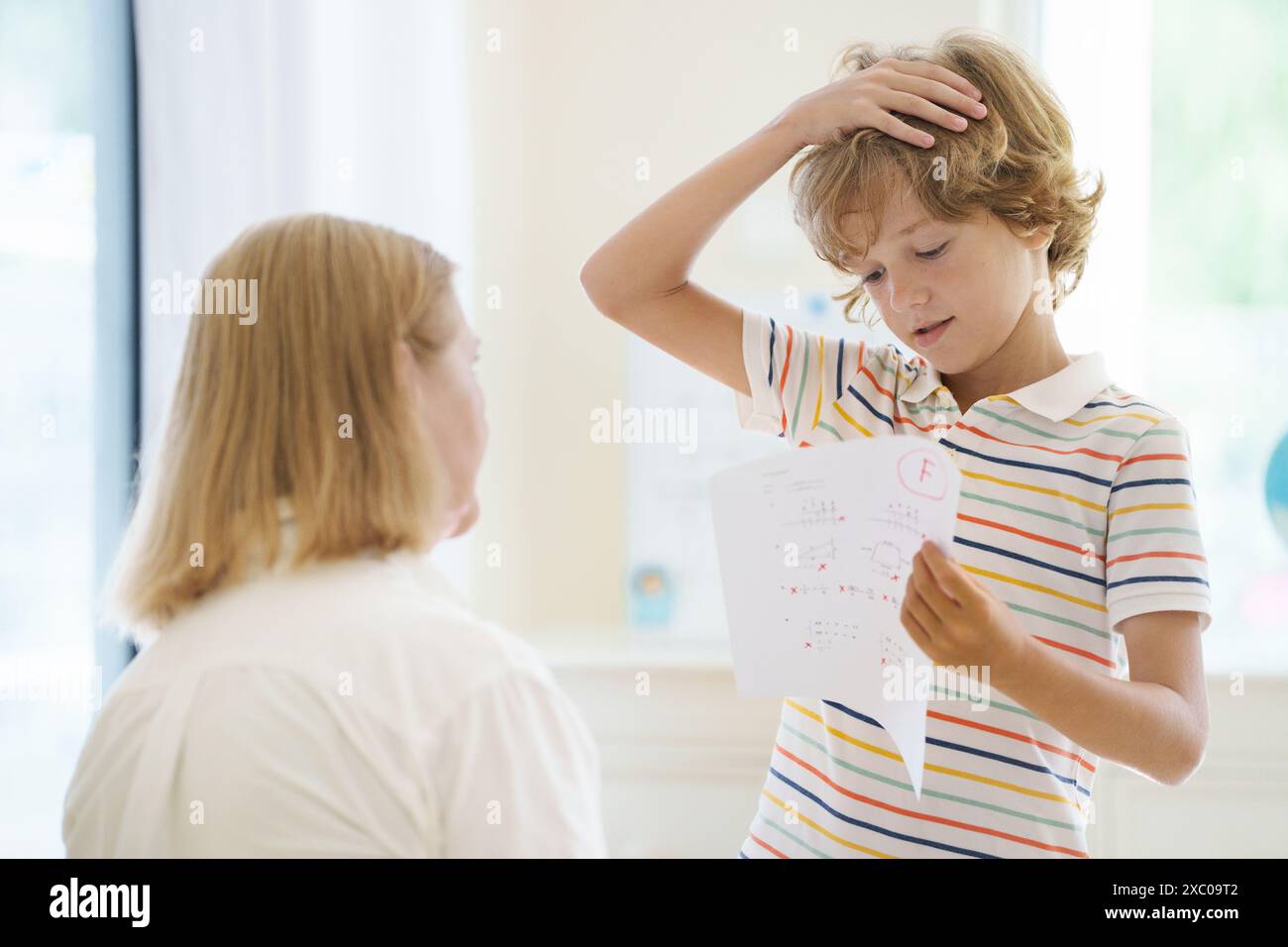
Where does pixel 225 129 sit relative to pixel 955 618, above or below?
above

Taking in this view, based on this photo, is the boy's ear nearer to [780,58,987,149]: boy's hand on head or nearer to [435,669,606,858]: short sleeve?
[780,58,987,149]: boy's hand on head

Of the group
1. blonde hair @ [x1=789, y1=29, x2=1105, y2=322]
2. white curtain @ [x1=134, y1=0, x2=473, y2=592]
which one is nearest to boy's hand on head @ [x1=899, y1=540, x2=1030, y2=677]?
blonde hair @ [x1=789, y1=29, x2=1105, y2=322]

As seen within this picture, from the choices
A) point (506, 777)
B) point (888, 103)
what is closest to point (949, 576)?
point (506, 777)

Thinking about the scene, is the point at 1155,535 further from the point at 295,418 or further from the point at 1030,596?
the point at 295,418

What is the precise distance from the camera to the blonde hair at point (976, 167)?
34.6 inches

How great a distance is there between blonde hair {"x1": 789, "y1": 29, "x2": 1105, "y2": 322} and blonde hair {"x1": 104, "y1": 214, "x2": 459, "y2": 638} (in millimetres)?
419

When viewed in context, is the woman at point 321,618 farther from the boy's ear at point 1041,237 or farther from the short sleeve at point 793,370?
the boy's ear at point 1041,237

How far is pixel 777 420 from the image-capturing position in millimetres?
1023

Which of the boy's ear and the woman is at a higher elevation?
the boy's ear

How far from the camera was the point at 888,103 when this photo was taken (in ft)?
2.93

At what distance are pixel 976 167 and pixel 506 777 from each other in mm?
636

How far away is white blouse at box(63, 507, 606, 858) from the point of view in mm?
599

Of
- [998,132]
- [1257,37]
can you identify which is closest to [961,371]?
[998,132]
